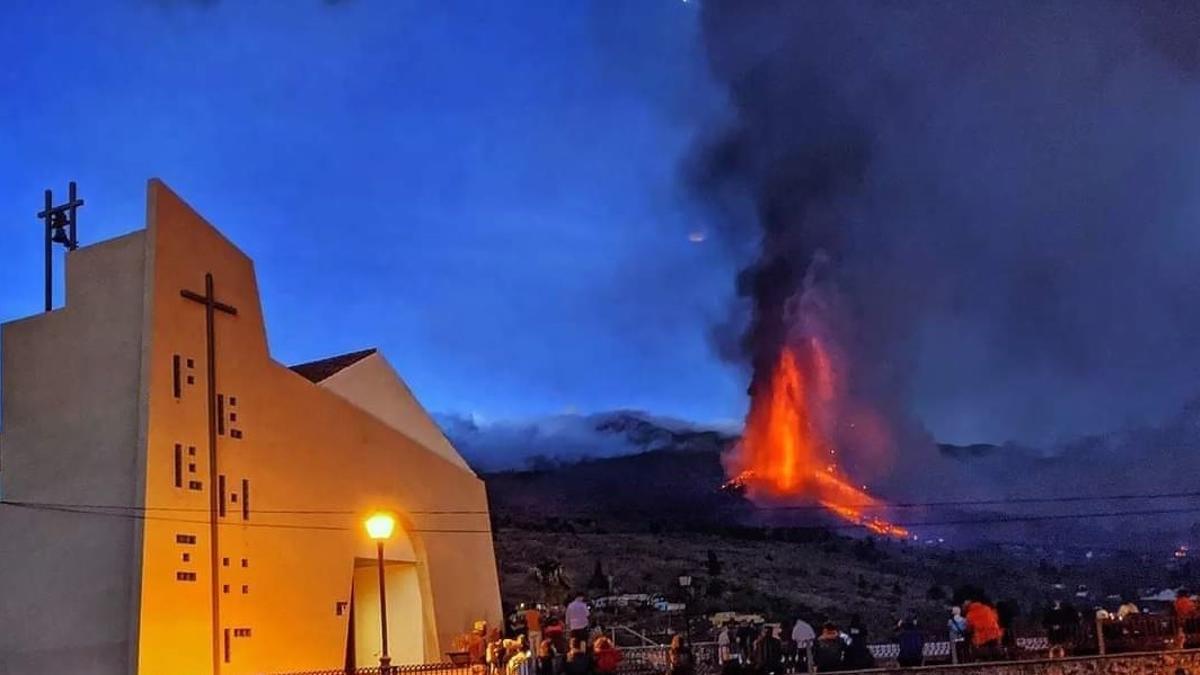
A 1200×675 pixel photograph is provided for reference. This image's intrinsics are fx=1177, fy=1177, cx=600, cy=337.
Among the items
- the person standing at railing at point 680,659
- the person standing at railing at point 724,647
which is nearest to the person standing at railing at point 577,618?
the person standing at railing at point 680,659

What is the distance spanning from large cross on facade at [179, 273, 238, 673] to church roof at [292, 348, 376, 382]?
18.2ft

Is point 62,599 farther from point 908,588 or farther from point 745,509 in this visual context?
point 745,509

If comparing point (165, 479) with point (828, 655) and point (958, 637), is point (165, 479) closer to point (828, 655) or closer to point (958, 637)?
point (828, 655)

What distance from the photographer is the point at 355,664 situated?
24.7 meters

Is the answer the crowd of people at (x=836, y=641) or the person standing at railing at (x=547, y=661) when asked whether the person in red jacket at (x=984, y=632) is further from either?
the person standing at railing at (x=547, y=661)

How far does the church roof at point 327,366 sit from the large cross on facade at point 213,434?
18.2ft

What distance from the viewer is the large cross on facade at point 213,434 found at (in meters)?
17.8

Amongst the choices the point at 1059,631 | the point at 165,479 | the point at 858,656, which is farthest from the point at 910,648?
the point at 165,479

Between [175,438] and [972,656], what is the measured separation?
45.5 feet

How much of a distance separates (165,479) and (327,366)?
30.7 ft

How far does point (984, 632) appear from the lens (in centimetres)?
2091

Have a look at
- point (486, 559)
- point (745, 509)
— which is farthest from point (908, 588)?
point (486, 559)

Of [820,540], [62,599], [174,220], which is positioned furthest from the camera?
[820,540]

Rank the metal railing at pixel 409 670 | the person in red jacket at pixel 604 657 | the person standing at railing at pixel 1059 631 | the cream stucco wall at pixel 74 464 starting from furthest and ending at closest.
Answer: the person standing at railing at pixel 1059 631, the metal railing at pixel 409 670, the person in red jacket at pixel 604 657, the cream stucco wall at pixel 74 464
